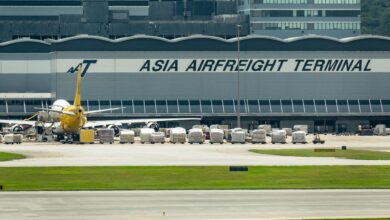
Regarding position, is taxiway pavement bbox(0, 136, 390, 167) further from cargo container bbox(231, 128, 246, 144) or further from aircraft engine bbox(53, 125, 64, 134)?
aircraft engine bbox(53, 125, 64, 134)

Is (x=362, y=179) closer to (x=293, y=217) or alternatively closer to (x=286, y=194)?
(x=286, y=194)

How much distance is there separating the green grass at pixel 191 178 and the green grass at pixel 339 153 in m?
17.5

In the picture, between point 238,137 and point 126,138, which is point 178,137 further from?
point 238,137

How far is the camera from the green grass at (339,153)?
11704cm

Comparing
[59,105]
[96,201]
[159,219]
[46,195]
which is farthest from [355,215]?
[59,105]

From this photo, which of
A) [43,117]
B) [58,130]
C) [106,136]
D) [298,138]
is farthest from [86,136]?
[298,138]

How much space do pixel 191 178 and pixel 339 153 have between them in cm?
4002

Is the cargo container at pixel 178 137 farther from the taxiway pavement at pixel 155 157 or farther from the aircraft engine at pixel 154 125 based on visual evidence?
the aircraft engine at pixel 154 125

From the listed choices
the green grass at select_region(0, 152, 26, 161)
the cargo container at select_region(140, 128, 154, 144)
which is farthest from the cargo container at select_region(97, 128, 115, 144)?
the green grass at select_region(0, 152, 26, 161)

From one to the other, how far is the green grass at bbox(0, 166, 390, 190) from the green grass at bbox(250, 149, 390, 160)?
1754cm

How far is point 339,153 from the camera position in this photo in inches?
4916

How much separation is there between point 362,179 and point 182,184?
1247 cm

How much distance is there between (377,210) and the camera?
209 ft

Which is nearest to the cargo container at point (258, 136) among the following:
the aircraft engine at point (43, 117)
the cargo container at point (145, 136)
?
the cargo container at point (145, 136)
